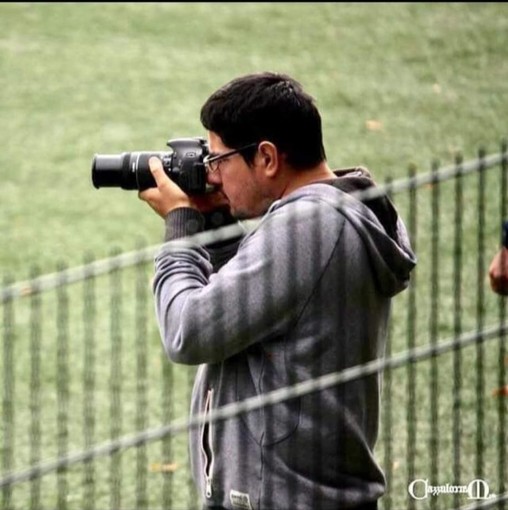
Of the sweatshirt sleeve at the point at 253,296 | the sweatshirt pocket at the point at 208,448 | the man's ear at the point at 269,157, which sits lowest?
the sweatshirt pocket at the point at 208,448

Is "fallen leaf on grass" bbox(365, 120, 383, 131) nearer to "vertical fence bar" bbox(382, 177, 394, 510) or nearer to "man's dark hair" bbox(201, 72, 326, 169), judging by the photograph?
"vertical fence bar" bbox(382, 177, 394, 510)

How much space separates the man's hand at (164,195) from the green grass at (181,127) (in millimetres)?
2250

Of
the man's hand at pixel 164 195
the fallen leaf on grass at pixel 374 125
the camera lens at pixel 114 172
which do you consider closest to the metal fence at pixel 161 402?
the camera lens at pixel 114 172

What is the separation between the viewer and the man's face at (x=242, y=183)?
13.0 feet

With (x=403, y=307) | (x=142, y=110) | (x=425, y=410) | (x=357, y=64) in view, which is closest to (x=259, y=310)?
(x=425, y=410)

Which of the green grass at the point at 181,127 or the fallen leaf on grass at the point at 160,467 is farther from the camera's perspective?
the green grass at the point at 181,127

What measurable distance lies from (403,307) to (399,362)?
3710 mm

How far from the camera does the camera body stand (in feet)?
13.5

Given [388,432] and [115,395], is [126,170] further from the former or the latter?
[388,432]

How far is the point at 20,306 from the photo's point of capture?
7977 millimetres

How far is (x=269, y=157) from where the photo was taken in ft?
12.9

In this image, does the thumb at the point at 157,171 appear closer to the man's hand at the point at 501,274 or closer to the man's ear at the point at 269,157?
the man's ear at the point at 269,157

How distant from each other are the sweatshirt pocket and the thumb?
520 mm

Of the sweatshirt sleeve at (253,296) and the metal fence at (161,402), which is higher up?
the metal fence at (161,402)
